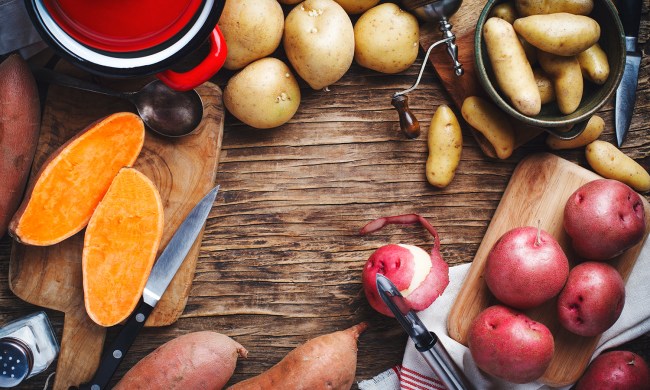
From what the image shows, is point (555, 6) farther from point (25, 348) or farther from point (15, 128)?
point (25, 348)

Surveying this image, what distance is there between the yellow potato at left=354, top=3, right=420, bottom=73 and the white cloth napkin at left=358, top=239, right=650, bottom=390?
58 centimetres

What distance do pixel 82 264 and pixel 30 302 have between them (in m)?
0.19

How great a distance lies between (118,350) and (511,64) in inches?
43.1

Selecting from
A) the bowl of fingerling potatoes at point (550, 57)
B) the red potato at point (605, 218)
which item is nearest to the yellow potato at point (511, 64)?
the bowl of fingerling potatoes at point (550, 57)

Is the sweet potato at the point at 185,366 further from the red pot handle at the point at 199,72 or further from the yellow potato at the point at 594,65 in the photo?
the yellow potato at the point at 594,65

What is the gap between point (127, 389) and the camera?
1.28 metres

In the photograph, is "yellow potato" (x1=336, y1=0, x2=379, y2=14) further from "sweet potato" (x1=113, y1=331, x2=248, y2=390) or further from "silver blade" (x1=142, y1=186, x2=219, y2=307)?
"sweet potato" (x1=113, y1=331, x2=248, y2=390)

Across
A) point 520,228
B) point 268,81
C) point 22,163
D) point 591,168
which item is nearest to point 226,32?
point 268,81

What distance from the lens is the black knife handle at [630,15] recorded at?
1.36m

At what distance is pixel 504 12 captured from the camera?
132cm

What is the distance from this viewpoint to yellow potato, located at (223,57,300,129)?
131 cm

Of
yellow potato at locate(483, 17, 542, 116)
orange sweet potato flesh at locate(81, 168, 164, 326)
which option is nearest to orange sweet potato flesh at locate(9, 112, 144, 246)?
orange sweet potato flesh at locate(81, 168, 164, 326)

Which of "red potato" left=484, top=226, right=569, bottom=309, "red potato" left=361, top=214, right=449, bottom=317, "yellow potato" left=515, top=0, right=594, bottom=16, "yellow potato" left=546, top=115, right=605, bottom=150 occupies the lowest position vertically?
"red potato" left=361, top=214, right=449, bottom=317

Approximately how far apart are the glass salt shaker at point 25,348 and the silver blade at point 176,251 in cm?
26
